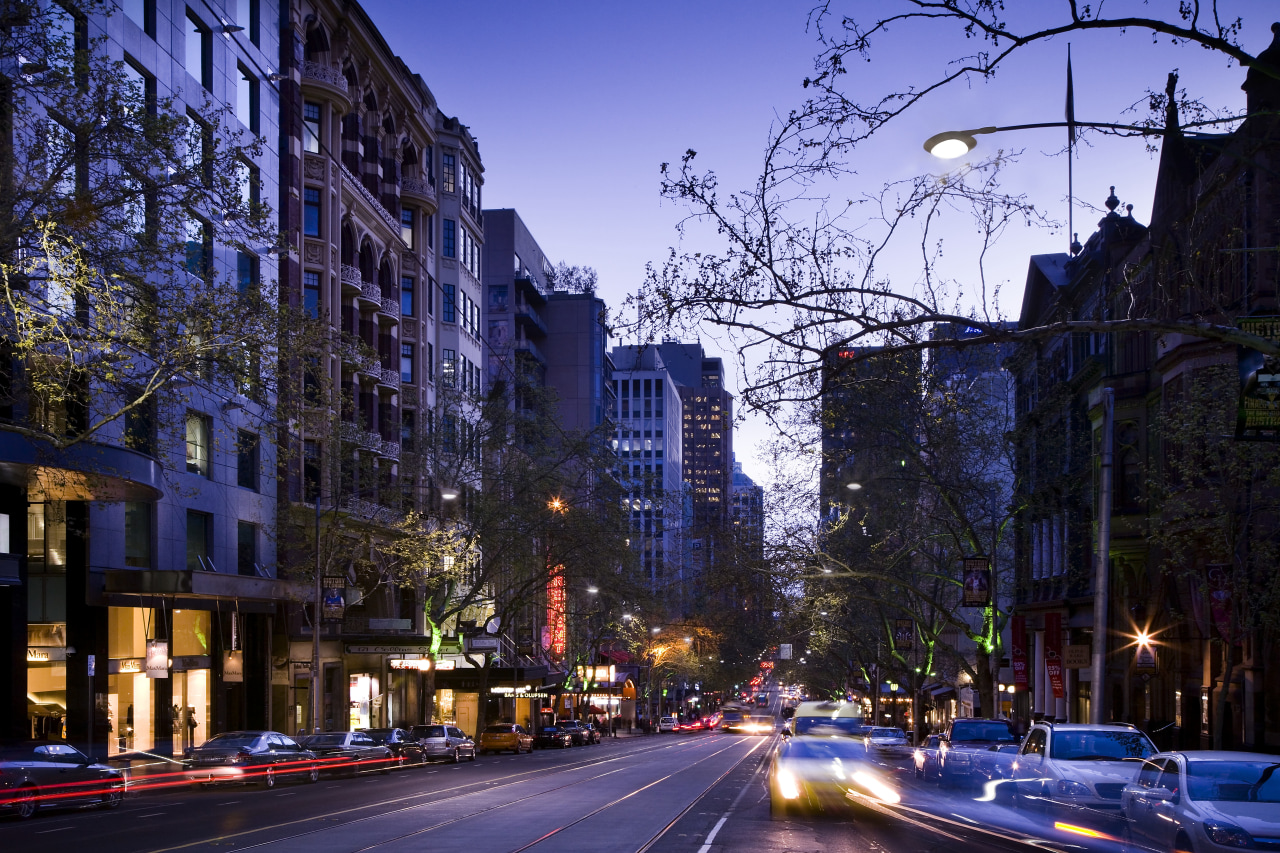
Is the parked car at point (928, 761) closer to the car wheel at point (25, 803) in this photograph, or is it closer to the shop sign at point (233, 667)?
the car wheel at point (25, 803)

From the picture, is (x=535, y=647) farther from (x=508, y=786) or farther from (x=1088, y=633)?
(x=508, y=786)

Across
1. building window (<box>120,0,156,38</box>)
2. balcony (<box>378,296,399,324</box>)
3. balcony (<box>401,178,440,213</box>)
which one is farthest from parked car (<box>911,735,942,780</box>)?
balcony (<box>401,178,440,213</box>)

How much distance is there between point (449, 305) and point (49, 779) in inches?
1943

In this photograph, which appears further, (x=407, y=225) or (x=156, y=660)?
(x=407, y=225)

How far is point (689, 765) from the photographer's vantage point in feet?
142

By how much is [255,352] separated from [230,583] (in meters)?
20.2

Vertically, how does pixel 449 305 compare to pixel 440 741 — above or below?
above

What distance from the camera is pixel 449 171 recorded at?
73.6 meters

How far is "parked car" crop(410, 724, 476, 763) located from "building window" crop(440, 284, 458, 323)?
27916 mm

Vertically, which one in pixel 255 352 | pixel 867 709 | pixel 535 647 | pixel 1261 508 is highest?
pixel 255 352

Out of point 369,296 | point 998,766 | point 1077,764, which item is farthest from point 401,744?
point 1077,764

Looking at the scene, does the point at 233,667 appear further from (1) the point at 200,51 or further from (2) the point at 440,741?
(1) the point at 200,51

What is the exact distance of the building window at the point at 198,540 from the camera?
4366 centimetres

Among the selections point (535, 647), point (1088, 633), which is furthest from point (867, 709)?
point (1088, 633)
